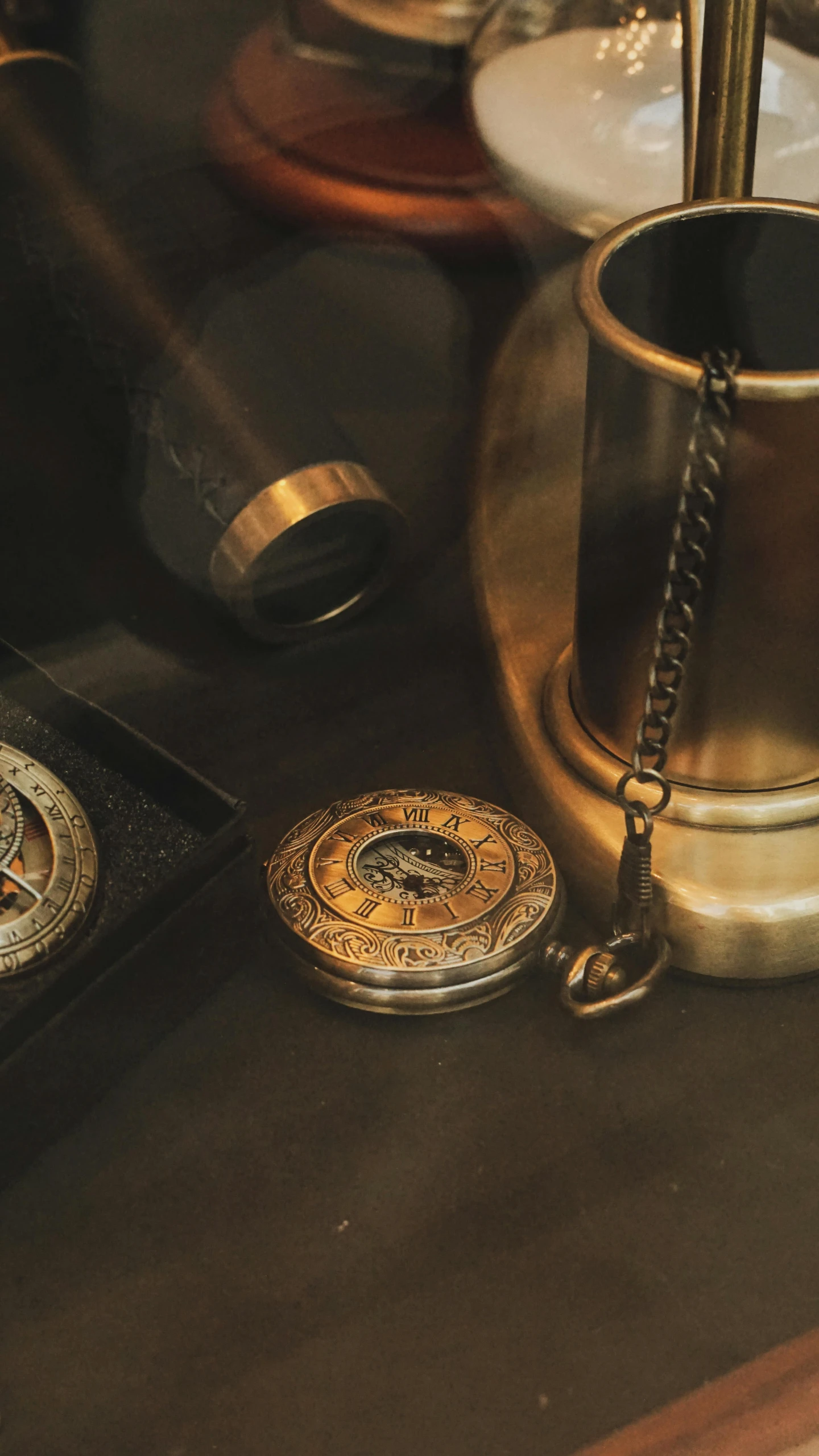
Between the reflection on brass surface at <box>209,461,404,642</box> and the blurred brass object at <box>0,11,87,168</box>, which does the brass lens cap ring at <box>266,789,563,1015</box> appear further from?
the blurred brass object at <box>0,11,87,168</box>

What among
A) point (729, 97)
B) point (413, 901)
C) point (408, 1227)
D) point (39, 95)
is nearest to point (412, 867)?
point (413, 901)

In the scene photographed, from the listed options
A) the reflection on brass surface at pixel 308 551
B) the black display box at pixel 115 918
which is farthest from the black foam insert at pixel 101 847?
the reflection on brass surface at pixel 308 551

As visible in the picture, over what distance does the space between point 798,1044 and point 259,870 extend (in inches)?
8.0

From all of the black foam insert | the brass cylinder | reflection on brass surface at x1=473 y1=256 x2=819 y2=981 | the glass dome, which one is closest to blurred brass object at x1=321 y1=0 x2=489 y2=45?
the glass dome

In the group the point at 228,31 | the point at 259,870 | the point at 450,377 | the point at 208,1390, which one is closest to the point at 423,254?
the point at 450,377

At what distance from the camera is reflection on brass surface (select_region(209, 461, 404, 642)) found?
2.03ft

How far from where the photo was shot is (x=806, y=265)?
49 cm

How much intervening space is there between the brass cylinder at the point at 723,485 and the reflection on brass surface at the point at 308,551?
14 centimetres

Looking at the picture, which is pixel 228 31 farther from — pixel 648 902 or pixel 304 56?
pixel 648 902

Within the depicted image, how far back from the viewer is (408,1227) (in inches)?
17.6

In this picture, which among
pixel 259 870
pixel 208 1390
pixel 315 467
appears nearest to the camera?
pixel 208 1390

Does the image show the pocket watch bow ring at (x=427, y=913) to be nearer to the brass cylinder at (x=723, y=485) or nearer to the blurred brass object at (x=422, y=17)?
the brass cylinder at (x=723, y=485)

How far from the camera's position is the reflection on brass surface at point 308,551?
0.62 m

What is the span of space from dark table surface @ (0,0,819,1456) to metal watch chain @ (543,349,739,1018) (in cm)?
2
